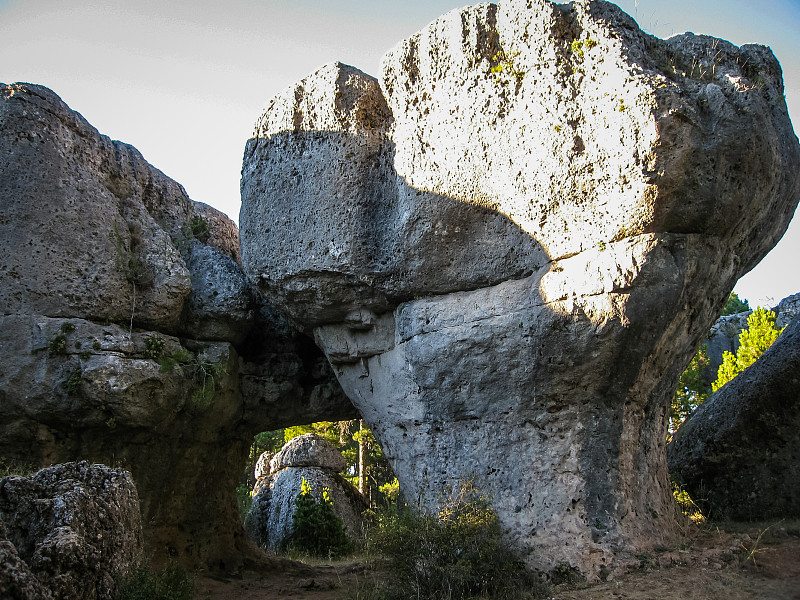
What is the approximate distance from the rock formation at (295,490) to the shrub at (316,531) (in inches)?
11.2

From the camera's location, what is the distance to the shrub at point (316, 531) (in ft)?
39.3

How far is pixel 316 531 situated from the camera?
12.1 m

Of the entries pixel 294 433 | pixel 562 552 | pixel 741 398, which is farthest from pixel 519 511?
pixel 294 433

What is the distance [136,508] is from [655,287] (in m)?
4.70

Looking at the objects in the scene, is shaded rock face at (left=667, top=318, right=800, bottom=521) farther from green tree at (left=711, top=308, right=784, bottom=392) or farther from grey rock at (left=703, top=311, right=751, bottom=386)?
grey rock at (left=703, top=311, right=751, bottom=386)

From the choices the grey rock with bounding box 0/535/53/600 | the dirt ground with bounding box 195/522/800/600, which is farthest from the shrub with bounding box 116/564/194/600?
the dirt ground with bounding box 195/522/800/600

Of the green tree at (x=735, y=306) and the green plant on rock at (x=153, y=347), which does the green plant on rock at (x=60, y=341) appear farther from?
the green tree at (x=735, y=306)

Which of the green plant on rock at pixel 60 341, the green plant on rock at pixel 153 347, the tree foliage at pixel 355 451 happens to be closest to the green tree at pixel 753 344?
the tree foliage at pixel 355 451

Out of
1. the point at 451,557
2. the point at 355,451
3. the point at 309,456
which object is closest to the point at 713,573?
the point at 451,557

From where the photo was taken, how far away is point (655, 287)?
6043 millimetres

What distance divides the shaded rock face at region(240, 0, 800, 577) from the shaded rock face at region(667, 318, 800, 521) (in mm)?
2049

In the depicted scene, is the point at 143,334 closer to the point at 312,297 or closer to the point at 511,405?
the point at 312,297

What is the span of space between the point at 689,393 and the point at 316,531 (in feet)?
39.8

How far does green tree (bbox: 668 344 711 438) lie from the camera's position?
18.7 m
